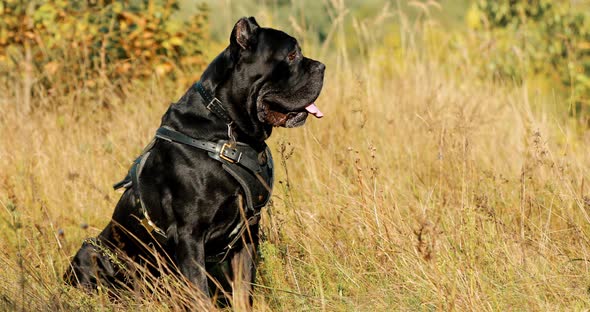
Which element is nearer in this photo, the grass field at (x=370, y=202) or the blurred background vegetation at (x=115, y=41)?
the grass field at (x=370, y=202)

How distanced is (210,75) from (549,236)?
6.67ft

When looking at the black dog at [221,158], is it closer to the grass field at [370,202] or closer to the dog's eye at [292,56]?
the dog's eye at [292,56]

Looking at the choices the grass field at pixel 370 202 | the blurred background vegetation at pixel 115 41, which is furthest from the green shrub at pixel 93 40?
the grass field at pixel 370 202

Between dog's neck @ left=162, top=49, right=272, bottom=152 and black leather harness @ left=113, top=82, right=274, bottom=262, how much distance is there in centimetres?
3

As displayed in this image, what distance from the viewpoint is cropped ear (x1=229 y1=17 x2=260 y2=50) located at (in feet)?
12.1

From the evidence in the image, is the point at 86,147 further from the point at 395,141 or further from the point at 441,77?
the point at 441,77

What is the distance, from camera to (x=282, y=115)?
394 centimetres

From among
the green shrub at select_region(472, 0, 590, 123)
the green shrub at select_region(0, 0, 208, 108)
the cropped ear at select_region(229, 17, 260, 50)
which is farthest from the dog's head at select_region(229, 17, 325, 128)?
the green shrub at select_region(472, 0, 590, 123)

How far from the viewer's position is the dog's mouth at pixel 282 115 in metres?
3.81

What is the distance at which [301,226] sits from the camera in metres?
4.21

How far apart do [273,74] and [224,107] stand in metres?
0.30

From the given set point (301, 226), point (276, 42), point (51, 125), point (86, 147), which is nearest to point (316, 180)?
point (301, 226)

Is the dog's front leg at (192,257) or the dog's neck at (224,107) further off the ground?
the dog's neck at (224,107)

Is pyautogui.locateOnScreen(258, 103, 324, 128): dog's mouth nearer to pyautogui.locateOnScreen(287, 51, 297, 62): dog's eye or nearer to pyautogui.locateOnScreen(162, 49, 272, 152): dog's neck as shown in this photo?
pyautogui.locateOnScreen(162, 49, 272, 152): dog's neck
